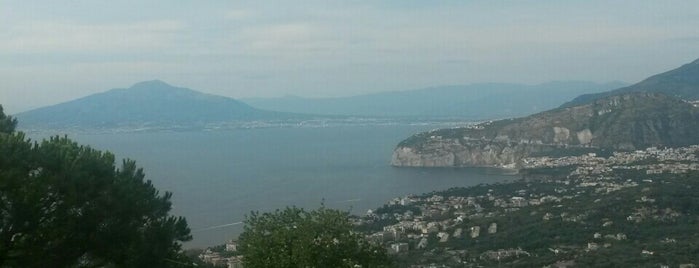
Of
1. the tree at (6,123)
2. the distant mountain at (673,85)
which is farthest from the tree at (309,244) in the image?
the distant mountain at (673,85)

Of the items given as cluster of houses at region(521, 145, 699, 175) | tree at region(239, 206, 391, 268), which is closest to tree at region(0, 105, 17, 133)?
tree at region(239, 206, 391, 268)

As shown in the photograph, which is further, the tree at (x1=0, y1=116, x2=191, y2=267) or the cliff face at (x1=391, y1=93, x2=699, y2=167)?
the cliff face at (x1=391, y1=93, x2=699, y2=167)

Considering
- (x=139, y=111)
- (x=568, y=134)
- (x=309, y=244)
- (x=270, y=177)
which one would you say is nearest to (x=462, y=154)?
(x=568, y=134)

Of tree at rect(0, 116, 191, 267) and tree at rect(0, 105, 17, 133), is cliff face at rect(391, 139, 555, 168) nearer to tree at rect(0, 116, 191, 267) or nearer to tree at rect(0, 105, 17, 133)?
tree at rect(0, 105, 17, 133)

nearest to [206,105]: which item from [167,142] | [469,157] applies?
[167,142]

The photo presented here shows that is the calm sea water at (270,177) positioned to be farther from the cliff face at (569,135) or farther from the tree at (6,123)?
the tree at (6,123)

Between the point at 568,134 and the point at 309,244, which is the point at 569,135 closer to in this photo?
the point at 568,134
